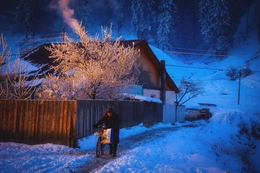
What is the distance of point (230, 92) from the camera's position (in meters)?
45.6

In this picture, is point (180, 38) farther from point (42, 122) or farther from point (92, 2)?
point (42, 122)

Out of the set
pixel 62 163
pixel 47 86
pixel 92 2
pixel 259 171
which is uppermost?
pixel 92 2

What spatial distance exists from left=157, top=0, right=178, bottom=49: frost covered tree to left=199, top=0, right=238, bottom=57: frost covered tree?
405 inches

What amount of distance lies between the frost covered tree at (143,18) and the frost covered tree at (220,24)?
731 inches

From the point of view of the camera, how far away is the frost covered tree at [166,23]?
7106 cm

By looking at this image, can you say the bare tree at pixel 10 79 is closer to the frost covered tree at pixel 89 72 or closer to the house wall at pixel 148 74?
the frost covered tree at pixel 89 72

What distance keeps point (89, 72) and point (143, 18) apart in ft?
221

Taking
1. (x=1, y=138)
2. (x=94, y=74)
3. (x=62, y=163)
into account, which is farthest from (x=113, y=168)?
(x=94, y=74)

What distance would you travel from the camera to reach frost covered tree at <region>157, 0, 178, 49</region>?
71.1 m

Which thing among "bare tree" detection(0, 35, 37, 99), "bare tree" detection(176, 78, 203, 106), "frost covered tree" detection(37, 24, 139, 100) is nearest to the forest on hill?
"bare tree" detection(176, 78, 203, 106)

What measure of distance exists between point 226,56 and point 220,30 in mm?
9010

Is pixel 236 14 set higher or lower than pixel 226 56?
higher

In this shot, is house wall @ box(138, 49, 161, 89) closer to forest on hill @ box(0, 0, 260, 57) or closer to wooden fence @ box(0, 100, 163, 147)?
wooden fence @ box(0, 100, 163, 147)

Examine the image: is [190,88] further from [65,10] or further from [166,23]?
[65,10]
